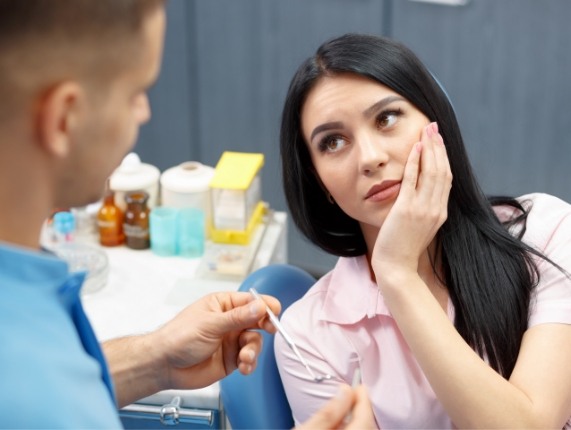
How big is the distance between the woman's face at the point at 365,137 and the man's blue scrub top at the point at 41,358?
824 millimetres

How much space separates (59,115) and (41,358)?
0.71ft

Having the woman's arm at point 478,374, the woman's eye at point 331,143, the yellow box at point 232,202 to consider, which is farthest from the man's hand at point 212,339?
the yellow box at point 232,202

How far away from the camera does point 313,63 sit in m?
1.74

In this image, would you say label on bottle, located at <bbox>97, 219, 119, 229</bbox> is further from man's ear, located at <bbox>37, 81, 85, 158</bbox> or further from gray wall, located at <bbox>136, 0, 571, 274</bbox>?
man's ear, located at <bbox>37, 81, 85, 158</bbox>

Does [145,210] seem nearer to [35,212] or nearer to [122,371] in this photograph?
[122,371]

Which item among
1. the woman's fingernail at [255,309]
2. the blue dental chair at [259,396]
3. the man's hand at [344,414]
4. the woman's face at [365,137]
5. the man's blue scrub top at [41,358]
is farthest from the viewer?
the blue dental chair at [259,396]

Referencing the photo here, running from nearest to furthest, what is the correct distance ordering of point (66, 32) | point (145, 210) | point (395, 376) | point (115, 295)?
point (66, 32)
point (395, 376)
point (115, 295)
point (145, 210)

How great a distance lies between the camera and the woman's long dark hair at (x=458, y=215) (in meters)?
1.68

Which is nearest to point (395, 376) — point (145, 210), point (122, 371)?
point (122, 371)

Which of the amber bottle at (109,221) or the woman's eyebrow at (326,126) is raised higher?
the woman's eyebrow at (326,126)

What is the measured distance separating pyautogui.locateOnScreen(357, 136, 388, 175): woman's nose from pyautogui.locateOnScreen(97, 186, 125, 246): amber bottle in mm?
930

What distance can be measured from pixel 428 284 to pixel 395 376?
0.62 feet

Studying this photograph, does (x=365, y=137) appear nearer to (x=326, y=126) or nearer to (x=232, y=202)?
(x=326, y=126)

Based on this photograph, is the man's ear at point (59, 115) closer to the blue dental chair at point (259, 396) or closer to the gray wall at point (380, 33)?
the blue dental chair at point (259, 396)
